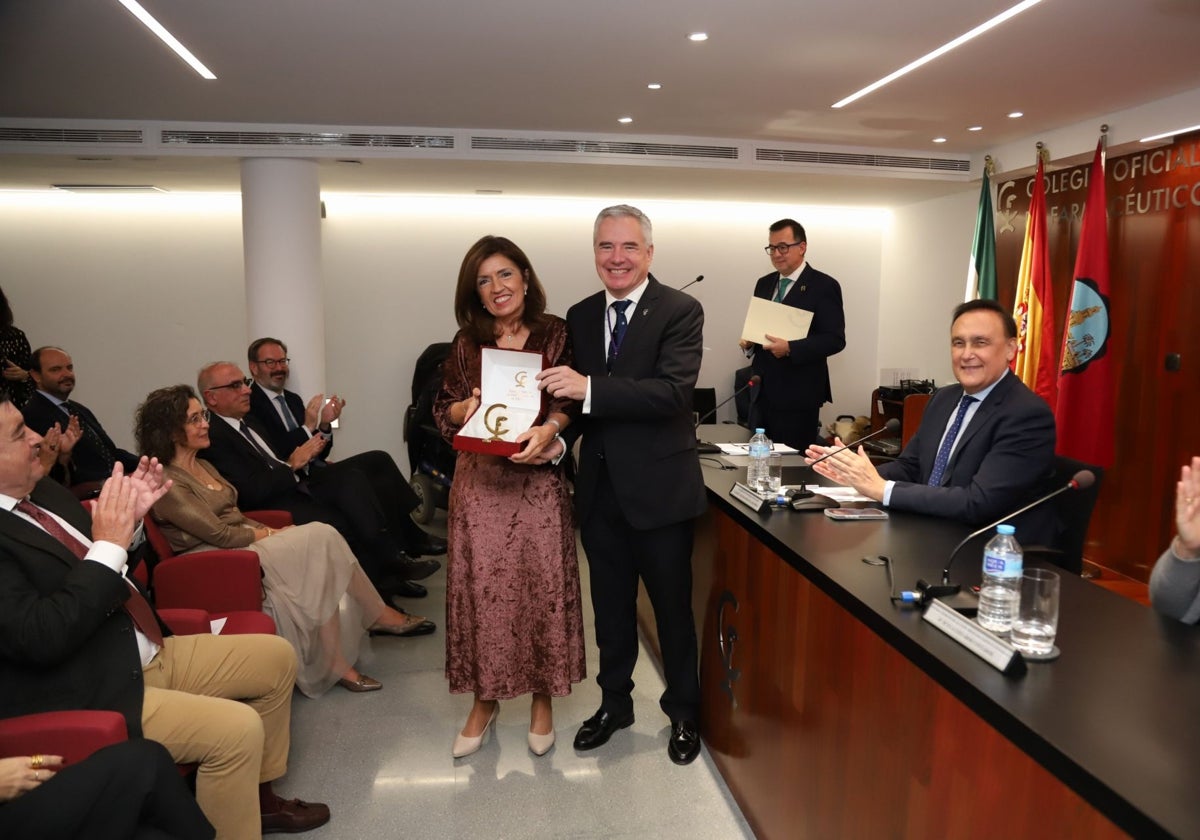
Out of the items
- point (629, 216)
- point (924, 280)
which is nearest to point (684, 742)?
point (629, 216)

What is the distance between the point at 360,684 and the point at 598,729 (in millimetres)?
1081

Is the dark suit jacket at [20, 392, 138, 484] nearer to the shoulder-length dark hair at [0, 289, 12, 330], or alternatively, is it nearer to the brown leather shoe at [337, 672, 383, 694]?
the shoulder-length dark hair at [0, 289, 12, 330]

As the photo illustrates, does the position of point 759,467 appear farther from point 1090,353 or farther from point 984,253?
point 984,253

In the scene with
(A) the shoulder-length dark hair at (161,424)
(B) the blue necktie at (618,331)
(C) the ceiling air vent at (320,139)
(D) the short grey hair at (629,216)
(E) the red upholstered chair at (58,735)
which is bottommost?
(E) the red upholstered chair at (58,735)

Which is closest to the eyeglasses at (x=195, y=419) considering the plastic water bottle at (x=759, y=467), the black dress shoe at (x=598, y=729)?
the black dress shoe at (x=598, y=729)

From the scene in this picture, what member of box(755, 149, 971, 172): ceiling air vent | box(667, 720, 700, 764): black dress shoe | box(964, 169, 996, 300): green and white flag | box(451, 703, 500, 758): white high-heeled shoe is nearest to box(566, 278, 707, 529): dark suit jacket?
box(667, 720, 700, 764): black dress shoe

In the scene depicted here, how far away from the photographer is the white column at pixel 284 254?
17.5ft

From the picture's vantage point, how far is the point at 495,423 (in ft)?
8.01

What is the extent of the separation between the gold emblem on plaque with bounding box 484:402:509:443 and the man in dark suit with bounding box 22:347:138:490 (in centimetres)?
243

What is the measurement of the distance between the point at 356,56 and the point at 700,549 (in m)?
2.74

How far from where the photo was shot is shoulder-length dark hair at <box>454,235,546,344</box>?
2.54 m

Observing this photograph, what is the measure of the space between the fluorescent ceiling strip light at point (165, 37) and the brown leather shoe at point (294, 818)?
2.94m

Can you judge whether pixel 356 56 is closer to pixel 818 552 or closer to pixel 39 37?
pixel 39 37

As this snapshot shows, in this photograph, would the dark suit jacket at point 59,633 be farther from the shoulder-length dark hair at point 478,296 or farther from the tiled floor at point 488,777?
the shoulder-length dark hair at point 478,296
